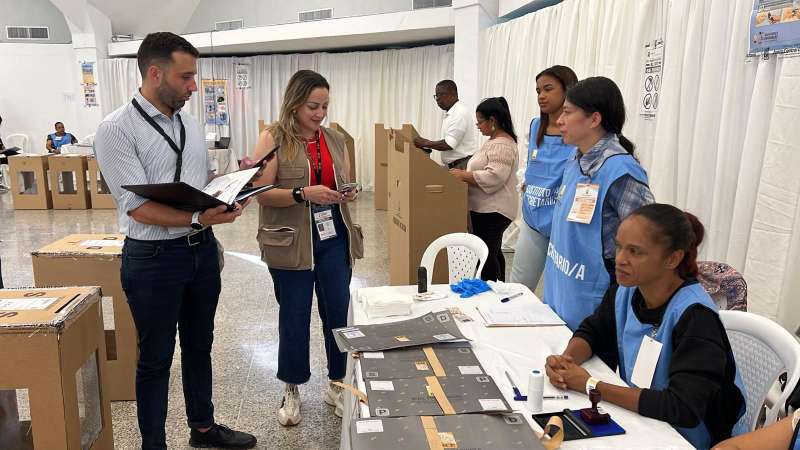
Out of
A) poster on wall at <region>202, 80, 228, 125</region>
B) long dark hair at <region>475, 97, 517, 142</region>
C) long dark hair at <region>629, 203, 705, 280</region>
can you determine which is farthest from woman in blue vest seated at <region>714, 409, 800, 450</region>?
poster on wall at <region>202, 80, 228, 125</region>

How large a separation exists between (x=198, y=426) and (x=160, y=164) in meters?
1.11

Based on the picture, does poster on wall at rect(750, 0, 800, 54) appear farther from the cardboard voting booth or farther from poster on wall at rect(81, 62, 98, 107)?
poster on wall at rect(81, 62, 98, 107)

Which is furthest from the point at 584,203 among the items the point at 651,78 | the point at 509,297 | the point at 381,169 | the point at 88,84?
the point at 88,84

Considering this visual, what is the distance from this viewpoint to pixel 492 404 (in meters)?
1.34

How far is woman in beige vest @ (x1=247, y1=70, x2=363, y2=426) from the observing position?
93.0 inches

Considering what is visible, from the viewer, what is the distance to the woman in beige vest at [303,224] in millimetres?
2361

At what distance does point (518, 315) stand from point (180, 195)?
119 cm

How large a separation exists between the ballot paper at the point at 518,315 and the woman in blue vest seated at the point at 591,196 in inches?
3.2

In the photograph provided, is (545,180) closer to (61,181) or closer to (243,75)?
(61,181)

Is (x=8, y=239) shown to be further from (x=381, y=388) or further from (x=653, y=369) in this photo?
(x=653, y=369)

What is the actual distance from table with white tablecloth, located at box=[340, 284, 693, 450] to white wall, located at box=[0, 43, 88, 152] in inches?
468

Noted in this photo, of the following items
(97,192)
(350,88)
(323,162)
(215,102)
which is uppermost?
(350,88)

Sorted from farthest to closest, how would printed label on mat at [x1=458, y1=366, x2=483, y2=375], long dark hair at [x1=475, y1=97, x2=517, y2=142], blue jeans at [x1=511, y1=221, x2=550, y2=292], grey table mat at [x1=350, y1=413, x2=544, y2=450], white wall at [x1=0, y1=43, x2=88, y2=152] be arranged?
white wall at [x1=0, y1=43, x2=88, y2=152] → long dark hair at [x1=475, y1=97, x2=517, y2=142] → blue jeans at [x1=511, y1=221, x2=550, y2=292] → printed label on mat at [x1=458, y1=366, x2=483, y2=375] → grey table mat at [x1=350, y1=413, x2=544, y2=450]

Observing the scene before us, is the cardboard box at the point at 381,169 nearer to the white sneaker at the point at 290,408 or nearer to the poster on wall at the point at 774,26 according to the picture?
the white sneaker at the point at 290,408
